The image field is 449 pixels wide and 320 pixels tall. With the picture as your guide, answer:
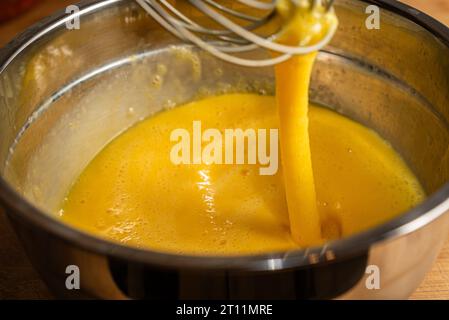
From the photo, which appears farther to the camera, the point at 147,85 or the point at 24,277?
the point at 147,85

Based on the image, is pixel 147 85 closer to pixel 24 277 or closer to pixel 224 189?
pixel 224 189

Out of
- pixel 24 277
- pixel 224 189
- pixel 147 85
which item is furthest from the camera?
pixel 147 85

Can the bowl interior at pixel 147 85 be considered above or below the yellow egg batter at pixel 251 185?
above

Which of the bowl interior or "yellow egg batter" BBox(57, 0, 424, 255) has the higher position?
the bowl interior

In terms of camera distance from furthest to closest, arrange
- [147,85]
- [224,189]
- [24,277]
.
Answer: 1. [147,85]
2. [224,189]
3. [24,277]

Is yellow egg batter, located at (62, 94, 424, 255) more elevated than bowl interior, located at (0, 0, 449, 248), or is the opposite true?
bowl interior, located at (0, 0, 449, 248)

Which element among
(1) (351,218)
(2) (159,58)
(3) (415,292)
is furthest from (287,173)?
(2) (159,58)

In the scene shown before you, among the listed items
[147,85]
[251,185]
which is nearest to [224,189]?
[251,185]

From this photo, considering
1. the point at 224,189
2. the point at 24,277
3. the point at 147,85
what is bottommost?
the point at 24,277

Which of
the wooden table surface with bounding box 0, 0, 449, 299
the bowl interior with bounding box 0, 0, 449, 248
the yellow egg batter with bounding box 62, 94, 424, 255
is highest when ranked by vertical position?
the bowl interior with bounding box 0, 0, 449, 248
